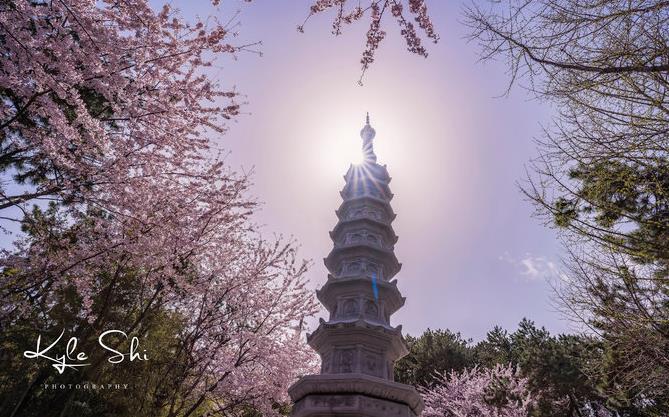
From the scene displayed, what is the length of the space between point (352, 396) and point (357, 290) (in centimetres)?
390

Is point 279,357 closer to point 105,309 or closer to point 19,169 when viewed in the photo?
point 105,309

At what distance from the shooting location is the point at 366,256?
14781 millimetres

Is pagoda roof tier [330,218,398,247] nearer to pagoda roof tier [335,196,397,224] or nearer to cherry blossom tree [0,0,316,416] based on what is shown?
pagoda roof tier [335,196,397,224]

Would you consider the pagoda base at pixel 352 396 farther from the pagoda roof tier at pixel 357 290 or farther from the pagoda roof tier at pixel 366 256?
the pagoda roof tier at pixel 366 256

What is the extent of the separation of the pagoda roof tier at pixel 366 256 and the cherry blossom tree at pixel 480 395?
9.54 meters

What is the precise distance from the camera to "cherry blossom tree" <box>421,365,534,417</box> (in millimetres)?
18828

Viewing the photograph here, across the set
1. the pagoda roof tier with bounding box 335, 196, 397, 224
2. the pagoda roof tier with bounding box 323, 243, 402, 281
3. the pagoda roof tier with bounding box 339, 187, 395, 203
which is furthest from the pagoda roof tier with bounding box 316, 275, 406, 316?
the pagoda roof tier with bounding box 339, 187, 395, 203

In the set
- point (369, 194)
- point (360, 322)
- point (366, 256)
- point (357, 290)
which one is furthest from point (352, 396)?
point (369, 194)

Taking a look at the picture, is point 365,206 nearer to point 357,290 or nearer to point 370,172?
point 370,172

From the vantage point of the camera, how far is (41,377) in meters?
9.26

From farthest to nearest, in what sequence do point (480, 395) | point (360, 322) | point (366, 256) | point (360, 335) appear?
1. point (480, 395)
2. point (366, 256)
3. point (360, 335)
4. point (360, 322)

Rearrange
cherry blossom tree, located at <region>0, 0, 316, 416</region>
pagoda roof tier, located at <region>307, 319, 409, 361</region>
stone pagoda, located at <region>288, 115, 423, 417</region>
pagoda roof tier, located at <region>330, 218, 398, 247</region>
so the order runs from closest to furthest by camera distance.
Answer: cherry blossom tree, located at <region>0, 0, 316, 416</region>, stone pagoda, located at <region>288, 115, 423, 417</region>, pagoda roof tier, located at <region>307, 319, 409, 361</region>, pagoda roof tier, located at <region>330, 218, 398, 247</region>

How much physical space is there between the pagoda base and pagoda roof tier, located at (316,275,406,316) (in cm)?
348

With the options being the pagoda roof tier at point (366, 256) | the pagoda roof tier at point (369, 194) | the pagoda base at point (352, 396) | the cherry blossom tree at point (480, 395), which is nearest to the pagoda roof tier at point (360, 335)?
the pagoda base at point (352, 396)
